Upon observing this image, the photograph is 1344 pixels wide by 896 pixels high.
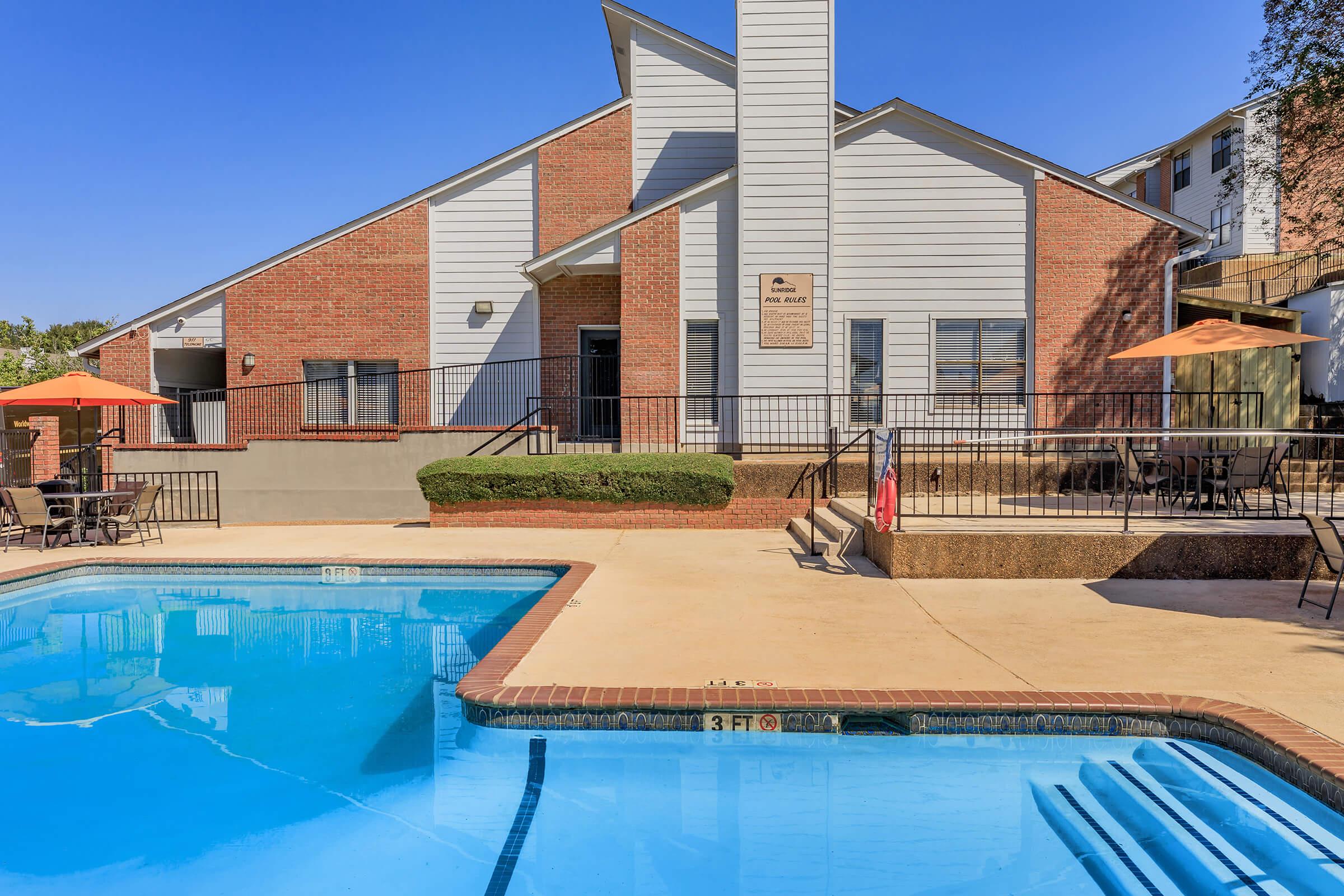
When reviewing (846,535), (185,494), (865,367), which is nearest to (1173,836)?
(846,535)

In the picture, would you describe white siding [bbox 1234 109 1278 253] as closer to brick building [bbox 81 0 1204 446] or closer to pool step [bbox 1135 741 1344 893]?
brick building [bbox 81 0 1204 446]

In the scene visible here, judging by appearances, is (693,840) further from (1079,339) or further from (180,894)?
(1079,339)

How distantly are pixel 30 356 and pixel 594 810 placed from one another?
48.2 m

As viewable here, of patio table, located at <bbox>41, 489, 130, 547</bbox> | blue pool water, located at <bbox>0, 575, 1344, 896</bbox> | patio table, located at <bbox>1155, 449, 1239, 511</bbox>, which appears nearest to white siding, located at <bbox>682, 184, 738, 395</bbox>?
patio table, located at <bbox>1155, 449, 1239, 511</bbox>

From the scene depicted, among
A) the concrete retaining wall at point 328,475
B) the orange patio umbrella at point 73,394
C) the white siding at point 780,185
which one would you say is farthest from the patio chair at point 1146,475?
the orange patio umbrella at point 73,394

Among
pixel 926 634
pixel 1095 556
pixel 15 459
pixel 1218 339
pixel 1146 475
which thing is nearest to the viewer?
pixel 926 634

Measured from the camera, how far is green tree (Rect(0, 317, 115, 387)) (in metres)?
35.0

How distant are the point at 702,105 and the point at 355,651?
14.3 m

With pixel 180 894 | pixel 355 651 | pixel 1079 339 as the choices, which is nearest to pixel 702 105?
pixel 1079 339

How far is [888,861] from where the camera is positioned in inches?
145

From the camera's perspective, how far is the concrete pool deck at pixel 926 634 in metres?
4.90

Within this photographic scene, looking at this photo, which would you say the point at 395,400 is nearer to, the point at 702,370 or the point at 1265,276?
the point at 702,370

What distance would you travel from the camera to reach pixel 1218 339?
33.4ft

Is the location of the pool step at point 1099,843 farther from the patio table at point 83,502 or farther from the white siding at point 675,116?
the white siding at point 675,116
